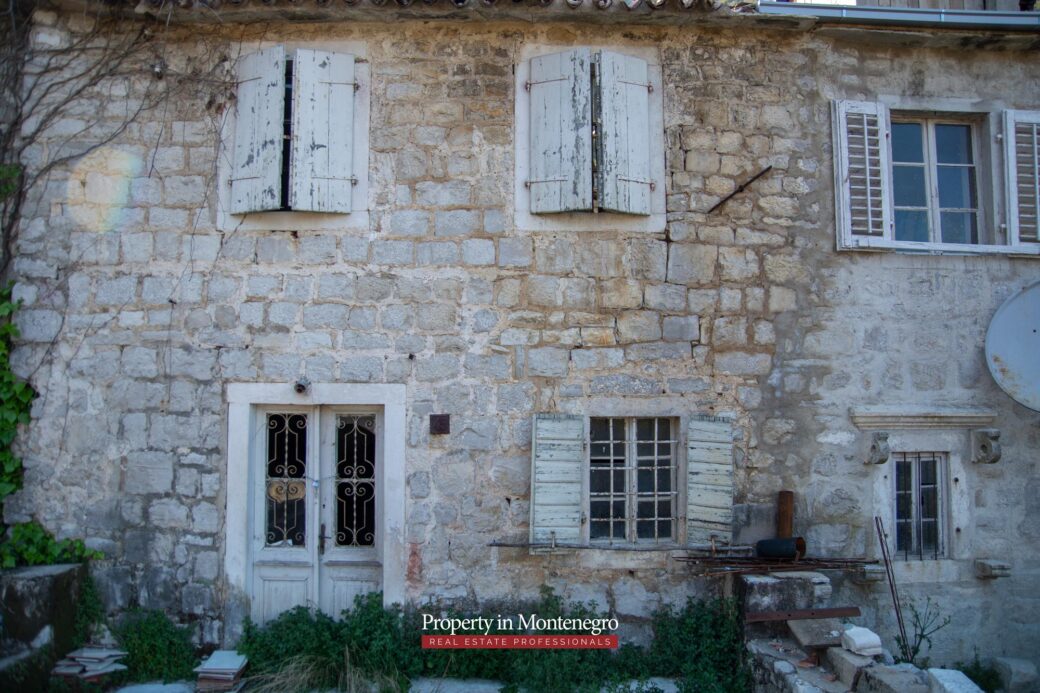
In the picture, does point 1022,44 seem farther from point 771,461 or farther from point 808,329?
point 771,461

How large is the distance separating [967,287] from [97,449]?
721cm

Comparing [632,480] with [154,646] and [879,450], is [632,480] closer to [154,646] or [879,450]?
[879,450]

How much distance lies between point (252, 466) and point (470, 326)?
204 cm

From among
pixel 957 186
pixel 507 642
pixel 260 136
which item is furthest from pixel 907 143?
pixel 260 136

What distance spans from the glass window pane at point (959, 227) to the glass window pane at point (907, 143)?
57 cm

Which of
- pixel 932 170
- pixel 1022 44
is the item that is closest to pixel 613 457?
pixel 932 170

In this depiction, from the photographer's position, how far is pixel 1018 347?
620cm

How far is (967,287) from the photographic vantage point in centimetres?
649

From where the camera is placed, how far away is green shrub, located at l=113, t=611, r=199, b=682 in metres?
5.70

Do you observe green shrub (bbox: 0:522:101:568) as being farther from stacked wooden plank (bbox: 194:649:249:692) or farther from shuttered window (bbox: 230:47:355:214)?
shuttered window (bbox: 230:47:355:214)

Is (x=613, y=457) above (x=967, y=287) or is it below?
below

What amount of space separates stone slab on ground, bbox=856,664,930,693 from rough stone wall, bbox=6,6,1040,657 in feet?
4.59

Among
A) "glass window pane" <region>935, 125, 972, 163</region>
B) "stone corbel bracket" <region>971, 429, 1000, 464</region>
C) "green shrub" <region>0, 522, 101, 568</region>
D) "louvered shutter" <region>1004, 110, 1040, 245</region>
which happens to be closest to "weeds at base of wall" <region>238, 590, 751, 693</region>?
"green shrub" <region>0, 522, 101, 568</region>

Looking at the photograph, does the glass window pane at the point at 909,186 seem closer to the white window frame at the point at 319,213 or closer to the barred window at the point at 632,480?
the barred window at the point at 632,480
